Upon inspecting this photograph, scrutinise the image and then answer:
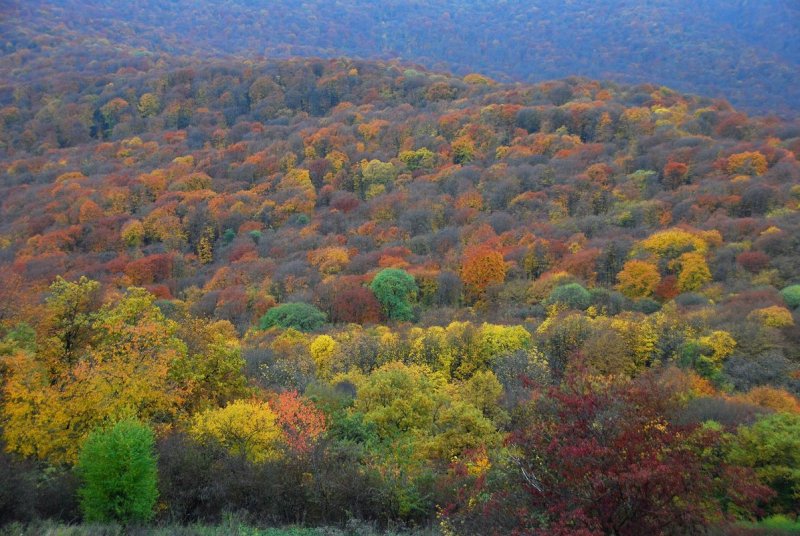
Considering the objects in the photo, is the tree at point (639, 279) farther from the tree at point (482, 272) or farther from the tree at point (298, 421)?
the tree at point (298, 421)

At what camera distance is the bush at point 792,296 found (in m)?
39.4

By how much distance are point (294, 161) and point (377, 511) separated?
95453 mm

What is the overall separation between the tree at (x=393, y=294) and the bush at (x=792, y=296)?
1183 inches

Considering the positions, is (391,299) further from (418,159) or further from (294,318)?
(418,159)

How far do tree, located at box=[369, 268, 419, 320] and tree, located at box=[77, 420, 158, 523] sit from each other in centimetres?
3938

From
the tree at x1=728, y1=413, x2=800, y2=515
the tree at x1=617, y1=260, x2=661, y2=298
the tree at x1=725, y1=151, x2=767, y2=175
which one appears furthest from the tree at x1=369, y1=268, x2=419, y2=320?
the tree at x1=725, y1=151, x2=767, y2=175

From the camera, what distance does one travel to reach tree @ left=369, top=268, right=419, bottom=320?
53.0m

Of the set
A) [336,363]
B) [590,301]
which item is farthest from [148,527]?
[590,301]

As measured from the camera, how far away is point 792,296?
3978 centimetres

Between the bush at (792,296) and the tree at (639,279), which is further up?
the bush at (792,296)

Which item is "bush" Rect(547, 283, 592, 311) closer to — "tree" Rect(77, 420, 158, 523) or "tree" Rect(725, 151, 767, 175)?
"tree" Rect(77, 420, 158, 523)

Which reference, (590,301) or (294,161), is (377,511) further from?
(294,161)

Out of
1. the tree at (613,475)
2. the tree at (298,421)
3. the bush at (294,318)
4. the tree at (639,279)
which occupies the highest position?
the tree at (613,475)

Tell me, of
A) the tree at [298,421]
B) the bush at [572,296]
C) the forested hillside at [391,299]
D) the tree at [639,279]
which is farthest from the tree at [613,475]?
the tree at [639,279]
